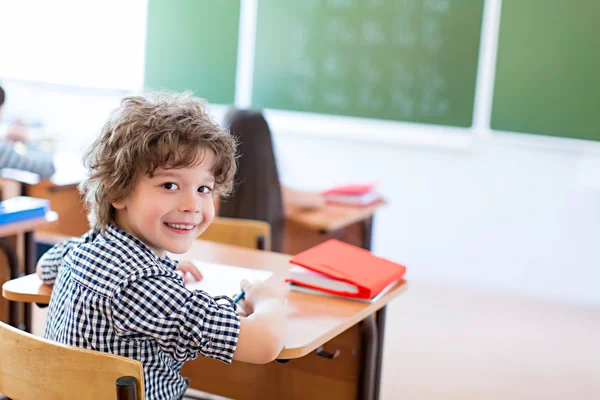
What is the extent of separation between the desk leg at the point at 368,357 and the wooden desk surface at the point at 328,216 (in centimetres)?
117

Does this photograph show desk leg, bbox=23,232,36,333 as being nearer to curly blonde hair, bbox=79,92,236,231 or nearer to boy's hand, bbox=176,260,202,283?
boy's hand, bbox=176,260,202,283

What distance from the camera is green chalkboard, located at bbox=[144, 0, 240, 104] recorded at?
207 inches

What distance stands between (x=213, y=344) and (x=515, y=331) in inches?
116

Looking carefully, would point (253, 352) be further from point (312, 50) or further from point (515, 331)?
point (312, 50)

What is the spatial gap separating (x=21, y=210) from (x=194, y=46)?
322cm

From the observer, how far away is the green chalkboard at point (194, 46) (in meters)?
5.26

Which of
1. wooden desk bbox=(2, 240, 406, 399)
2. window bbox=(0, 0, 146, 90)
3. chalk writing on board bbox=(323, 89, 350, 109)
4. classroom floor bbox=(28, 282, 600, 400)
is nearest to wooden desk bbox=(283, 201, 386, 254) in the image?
classroom floor bbox=(28, 282, 600, 400)

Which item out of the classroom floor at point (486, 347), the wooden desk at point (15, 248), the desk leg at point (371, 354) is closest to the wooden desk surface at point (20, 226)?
the wooden desk at point (15, 248)

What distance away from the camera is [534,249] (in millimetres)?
4637

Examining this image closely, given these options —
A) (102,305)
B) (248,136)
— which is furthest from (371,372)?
(248,136)

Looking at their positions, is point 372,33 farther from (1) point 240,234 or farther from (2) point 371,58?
(1) point 240,234

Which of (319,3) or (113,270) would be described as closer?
(113,270)

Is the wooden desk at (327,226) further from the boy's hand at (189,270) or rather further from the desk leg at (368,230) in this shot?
the boy's hand at (189,270)

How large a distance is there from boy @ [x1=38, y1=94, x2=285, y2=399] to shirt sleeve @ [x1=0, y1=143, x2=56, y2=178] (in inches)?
71.1
